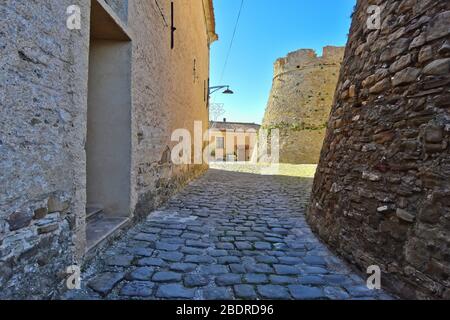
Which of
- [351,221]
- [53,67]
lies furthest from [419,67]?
[53,67]

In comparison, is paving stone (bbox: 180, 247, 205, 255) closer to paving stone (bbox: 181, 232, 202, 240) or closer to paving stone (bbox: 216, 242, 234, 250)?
paving stone (bbox: 216, 242, 234, 250)

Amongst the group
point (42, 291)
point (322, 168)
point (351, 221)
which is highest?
point (322, 168)

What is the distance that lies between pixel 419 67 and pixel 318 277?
5.60 ft

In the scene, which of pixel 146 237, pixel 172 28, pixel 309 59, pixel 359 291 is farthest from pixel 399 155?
pixel 309 59

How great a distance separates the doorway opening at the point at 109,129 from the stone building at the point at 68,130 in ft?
0.04

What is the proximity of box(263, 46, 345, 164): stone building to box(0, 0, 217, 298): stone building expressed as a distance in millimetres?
12908

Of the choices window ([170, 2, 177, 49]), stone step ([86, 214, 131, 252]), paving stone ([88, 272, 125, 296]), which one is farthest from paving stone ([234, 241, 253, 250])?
window ([170, 2, 177, 49])

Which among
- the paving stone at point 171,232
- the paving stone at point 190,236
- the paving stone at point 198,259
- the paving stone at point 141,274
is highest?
the paving stone at point 171,232

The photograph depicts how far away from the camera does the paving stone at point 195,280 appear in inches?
75.5

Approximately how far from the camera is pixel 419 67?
1.84 metres

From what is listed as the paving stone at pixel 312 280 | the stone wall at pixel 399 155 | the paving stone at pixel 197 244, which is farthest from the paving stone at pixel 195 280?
the stone wall at pixel 399 155

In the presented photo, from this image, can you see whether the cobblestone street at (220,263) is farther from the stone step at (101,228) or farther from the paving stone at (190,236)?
the stone step at (101,228)

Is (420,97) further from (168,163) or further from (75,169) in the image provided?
(168,163)
